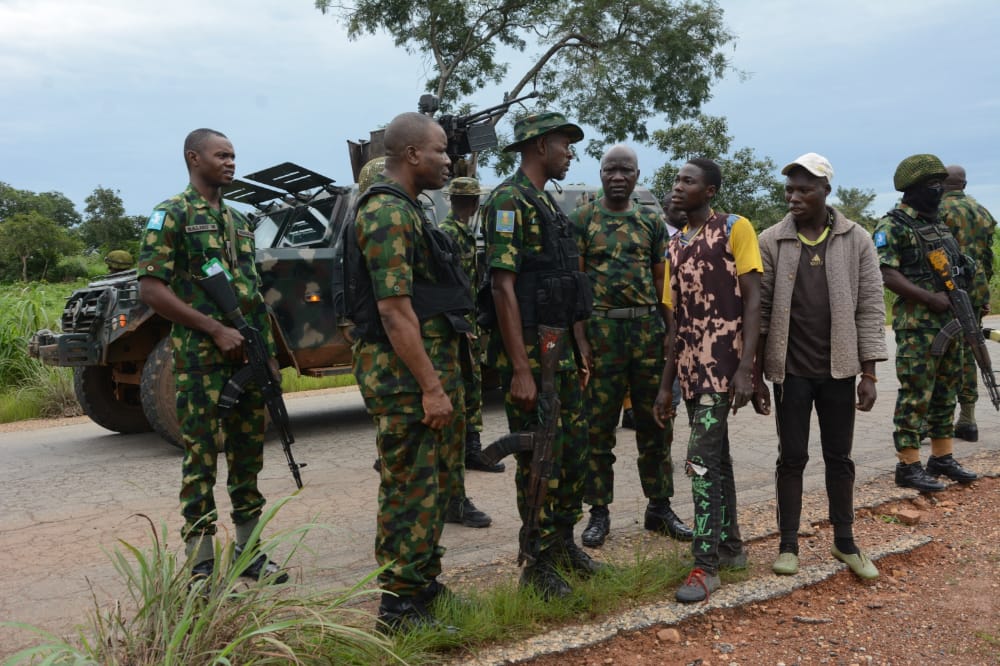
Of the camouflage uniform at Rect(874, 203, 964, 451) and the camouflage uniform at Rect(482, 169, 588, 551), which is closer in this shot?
the camouflage uniform at Rect(482, 169, 588, 551)

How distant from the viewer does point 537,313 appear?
325 cm

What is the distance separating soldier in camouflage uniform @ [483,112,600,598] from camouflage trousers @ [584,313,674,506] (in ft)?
1.74

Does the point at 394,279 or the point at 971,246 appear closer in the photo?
the point at 394,279

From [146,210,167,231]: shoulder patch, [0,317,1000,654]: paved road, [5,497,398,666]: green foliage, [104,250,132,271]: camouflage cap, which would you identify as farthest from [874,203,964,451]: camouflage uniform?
[104,250,132,271]: camouflage cap

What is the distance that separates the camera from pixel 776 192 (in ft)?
67.3

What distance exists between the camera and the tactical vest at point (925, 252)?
16.3ft

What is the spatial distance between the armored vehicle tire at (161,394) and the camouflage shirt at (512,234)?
3587 mm

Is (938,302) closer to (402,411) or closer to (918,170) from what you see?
(918,170)

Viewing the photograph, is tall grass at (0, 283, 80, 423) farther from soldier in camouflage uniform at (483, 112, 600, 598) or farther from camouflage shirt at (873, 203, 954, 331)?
camouflage shirt at (873, 203, 954, 331)

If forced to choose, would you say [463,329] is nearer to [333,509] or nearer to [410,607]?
[410,607]

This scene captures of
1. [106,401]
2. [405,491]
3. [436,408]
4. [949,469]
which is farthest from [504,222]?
[106,401]

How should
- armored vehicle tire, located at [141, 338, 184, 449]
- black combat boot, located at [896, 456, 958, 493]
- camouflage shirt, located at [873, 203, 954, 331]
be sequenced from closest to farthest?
black combat boot, located at [896, 456, 958, 493] → camouflage shirt, located at [873, 203, 954, 331] → armored vehicle tire, located at [141, 338, 184, 449]

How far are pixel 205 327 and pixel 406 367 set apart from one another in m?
1.03

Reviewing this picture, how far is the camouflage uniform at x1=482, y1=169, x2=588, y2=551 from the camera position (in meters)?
3.18
